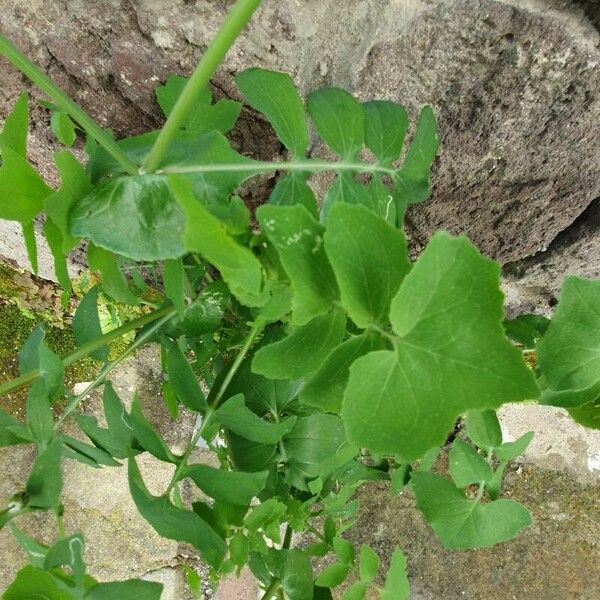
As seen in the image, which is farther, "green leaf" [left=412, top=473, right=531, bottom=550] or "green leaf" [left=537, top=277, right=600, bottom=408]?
"green leaf" [left=412, top=473, right=531, bottom=550]

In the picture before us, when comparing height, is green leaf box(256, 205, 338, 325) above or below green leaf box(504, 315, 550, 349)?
below

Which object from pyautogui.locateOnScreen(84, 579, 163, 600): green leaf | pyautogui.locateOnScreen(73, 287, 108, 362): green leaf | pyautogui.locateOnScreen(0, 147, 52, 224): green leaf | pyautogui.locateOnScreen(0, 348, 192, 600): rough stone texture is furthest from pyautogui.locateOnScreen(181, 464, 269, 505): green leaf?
pyautogui.locateOnScreen(0, 348, 192, 600): rough stone texture

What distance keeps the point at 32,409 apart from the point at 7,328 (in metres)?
1.14

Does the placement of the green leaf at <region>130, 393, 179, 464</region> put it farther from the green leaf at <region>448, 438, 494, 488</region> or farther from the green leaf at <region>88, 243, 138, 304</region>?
the green leaf at <region>448, 438, 494, 488</region>

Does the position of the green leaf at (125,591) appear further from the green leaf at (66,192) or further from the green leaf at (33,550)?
the green leaf at (66,192)

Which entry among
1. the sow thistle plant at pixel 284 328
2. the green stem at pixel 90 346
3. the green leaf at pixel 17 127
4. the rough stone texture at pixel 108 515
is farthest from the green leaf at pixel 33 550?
→ the rough stone texture at pixel 108 515

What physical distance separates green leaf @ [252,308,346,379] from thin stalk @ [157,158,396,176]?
0.55 feet

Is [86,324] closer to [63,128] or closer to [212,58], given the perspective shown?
[63,128]

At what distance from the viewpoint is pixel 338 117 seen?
29.6 inches

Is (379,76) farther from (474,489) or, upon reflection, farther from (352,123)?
(474,489)

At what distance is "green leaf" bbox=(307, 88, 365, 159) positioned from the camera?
739 millimetres

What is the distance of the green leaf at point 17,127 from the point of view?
2.05ft

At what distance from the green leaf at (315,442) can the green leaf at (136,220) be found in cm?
43

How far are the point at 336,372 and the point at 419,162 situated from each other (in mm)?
305
